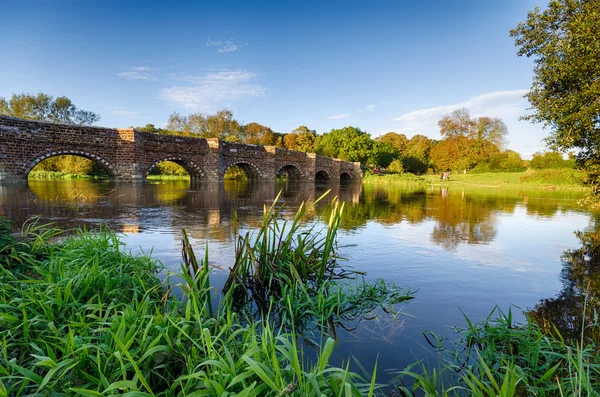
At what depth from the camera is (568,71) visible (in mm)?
7031

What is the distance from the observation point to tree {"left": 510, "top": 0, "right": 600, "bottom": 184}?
6.61m

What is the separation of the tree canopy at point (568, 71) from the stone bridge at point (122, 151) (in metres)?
19.3

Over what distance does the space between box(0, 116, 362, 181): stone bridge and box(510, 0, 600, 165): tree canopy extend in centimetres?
1928

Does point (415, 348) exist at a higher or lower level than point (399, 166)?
lower

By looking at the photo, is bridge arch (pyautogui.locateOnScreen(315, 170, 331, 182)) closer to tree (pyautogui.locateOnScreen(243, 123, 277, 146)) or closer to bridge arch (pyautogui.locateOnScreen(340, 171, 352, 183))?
bridge arch (pyautogui.locateOnScreen(340, 171, 352, 183))

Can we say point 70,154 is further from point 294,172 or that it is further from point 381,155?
point 381,155

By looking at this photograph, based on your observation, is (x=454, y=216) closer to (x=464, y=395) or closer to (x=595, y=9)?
(x=595, y=9)

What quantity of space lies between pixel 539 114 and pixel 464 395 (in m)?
9.07

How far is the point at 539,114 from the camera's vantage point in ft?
26.1

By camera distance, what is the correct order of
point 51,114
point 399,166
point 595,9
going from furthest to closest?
point 51,114
point 399,166
point 595,9

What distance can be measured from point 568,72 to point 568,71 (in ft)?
0.11

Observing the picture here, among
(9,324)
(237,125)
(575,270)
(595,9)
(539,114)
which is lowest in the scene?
(575,270)

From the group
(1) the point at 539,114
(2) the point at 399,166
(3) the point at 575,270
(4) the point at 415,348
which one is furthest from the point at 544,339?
(2) the point at 399,166

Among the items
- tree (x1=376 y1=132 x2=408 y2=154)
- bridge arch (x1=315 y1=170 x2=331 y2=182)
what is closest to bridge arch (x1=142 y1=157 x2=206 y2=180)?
bridge arch (x1=315 y1=170 x2=331 y2=182)
